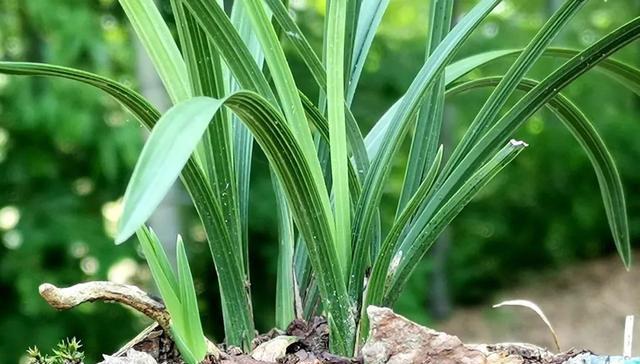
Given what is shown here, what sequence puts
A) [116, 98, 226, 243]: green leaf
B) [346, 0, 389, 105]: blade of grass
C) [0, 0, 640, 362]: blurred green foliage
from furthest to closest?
[0, 0, 640, 362]: blurred green foliage < [346, 0, 389, 105]: blade of grass < [116, 98, 226, 243]: green leaf

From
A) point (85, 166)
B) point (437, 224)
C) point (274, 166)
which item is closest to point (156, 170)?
point (274, 166)

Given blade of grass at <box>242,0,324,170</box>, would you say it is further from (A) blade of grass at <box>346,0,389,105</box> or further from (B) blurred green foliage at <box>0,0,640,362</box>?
(B) blurred green foliage at <box>0,0,640,362</box>

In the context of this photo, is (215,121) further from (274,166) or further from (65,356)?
(65,356)

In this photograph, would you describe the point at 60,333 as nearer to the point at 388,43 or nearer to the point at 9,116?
the point at 9,116

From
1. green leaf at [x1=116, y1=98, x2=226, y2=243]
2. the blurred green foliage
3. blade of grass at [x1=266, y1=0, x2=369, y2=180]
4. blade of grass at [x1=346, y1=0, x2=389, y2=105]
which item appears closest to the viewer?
green leaf at [x1=116, y1=98, x2=226, y2=243]

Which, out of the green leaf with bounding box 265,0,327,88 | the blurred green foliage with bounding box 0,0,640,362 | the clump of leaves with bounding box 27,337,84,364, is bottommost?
the clump of leaves with bounding box 27,337,84,364

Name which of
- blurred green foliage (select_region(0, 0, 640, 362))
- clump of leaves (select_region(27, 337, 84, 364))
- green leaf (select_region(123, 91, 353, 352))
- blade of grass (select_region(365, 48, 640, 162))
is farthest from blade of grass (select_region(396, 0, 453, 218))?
blurred green foliage (select_region(0, 0, 640, 362))
